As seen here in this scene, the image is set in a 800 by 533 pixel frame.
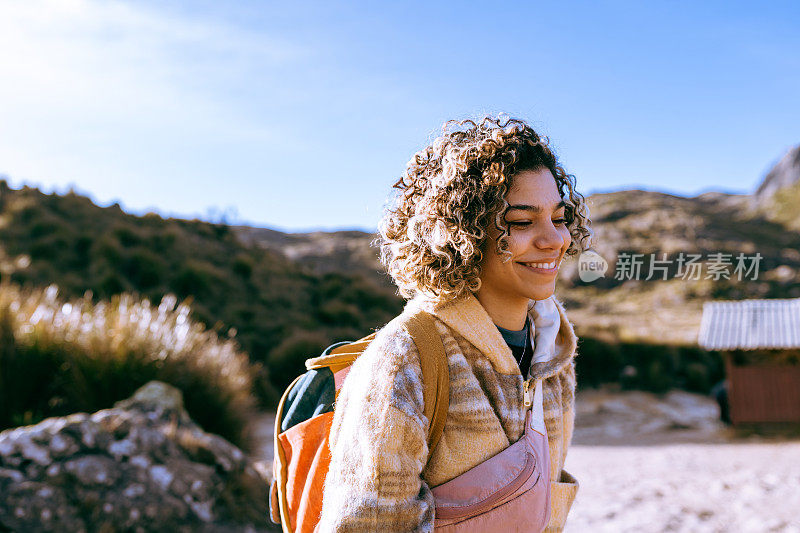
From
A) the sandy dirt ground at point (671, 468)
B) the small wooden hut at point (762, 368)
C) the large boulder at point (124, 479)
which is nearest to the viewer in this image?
the large boulder at point (124, 479)

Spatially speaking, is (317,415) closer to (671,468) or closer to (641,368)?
(671,468)

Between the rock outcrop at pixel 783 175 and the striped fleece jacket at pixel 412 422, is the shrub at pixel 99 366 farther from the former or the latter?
the rock outcrop at pixel 783 175

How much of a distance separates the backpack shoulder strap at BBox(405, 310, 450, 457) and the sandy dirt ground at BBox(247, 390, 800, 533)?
3777mm

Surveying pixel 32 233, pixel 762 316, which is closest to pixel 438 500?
pixel 762 316

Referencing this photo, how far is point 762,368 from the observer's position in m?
12.8

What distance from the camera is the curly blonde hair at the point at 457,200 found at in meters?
1.59

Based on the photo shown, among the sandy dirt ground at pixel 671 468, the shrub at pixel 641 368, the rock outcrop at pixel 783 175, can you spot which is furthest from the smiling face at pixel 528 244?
the rock outcrop at pixel 783 175

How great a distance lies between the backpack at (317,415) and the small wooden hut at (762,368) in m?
13.1

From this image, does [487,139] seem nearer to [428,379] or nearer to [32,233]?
[428,379]

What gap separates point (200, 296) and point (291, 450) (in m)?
15.2

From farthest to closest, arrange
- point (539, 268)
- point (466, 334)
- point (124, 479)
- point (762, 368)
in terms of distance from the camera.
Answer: point (762, 368)
point (124, 479)
point (539, 268)
point (466, 334)

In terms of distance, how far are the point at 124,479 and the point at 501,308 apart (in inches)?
118

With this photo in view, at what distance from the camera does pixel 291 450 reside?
1.55 metres

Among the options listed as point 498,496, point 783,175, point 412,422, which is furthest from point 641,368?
point 783,175
